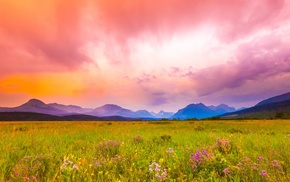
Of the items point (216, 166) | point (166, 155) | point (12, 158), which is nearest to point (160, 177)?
point (216, 166)

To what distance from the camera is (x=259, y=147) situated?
5.55 m

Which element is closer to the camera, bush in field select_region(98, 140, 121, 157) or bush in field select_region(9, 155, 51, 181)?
bush in field select_region(9, 155, 51, 181)

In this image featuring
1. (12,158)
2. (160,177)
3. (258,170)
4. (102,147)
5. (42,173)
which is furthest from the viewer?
(102,147)

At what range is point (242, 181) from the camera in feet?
10.1

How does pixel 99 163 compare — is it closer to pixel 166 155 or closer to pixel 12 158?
pixel 166 155

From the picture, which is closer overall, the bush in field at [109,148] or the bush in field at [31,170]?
the bush in field at [31,170]

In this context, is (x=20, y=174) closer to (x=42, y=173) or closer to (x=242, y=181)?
(x=42, y=173)

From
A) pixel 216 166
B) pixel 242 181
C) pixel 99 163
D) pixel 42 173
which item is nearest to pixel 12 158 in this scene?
pixel 42 173

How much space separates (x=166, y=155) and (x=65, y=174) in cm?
246

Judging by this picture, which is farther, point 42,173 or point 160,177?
point 42,173

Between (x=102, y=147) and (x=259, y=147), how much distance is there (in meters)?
5.00

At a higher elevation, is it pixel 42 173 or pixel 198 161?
pixel 198 161

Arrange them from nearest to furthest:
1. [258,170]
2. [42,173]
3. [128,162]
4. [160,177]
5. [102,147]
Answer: [160,177] < [258,170] < [42,173] < [128,162] < [102,147]

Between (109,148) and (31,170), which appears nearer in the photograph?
(31,170)
